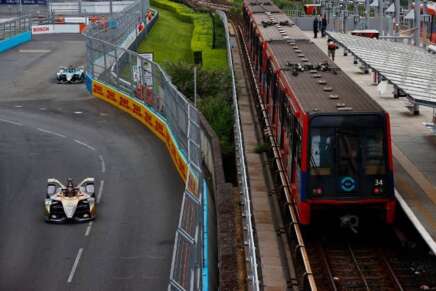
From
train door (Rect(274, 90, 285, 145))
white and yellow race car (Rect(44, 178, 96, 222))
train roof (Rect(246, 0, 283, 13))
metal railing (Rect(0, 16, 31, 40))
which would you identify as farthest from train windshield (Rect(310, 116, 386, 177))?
metal railing (Rect(0, 16, 31, 40))

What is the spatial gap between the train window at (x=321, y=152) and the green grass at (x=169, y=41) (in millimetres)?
31239

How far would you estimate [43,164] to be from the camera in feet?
97.0

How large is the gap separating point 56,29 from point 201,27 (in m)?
11.3

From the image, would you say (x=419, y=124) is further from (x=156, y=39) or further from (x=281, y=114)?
(x=156, y=39)

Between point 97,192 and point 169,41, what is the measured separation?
4018 centimetres

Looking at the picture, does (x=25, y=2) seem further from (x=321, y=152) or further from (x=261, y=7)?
(x=321, y=152)

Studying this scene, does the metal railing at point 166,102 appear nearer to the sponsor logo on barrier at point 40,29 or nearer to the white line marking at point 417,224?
the white line marking at point 417,224

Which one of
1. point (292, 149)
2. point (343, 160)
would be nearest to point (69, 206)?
point (292, 149)

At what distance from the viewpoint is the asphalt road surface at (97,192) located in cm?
1967

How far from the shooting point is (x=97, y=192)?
26.2m

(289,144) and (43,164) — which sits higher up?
(289,144)

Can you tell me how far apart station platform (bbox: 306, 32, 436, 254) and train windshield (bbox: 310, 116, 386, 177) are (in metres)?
1.38

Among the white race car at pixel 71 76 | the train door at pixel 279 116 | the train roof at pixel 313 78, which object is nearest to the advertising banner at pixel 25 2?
the white race car at pixel 71 76

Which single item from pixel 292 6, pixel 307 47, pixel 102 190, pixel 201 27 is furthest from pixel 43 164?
pixel 292 6
